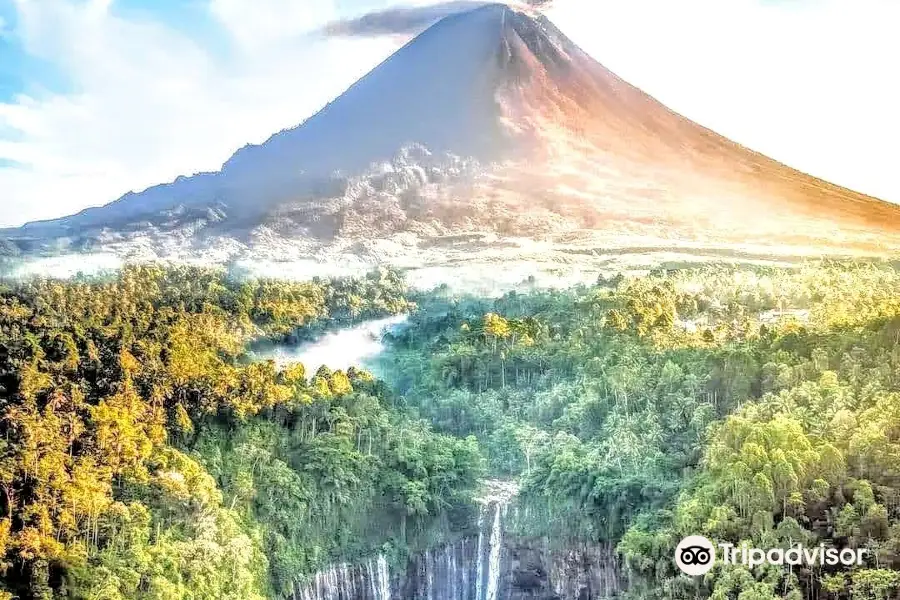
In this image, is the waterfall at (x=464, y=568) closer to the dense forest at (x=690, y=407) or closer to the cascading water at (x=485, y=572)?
the cascading water at (x=485, y=572)

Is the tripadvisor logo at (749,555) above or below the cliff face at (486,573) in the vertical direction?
above

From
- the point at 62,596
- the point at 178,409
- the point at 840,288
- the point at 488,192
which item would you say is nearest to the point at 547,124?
the point at 488,192

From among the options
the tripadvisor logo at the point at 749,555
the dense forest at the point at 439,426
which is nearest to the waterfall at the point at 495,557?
the dense forest at the point at 439,426

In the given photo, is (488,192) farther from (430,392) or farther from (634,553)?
(634,553)

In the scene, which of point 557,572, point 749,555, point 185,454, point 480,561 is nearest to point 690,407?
point 557,572

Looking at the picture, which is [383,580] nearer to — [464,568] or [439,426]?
[464,568]

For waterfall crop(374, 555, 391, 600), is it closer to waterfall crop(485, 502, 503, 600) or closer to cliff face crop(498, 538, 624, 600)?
waterfall crop(485, 502, 503, 600)
